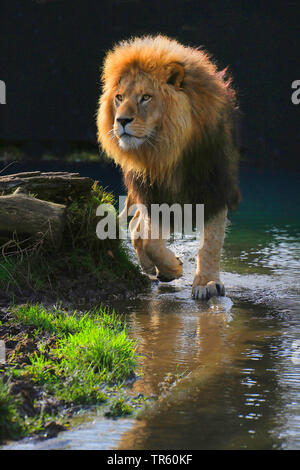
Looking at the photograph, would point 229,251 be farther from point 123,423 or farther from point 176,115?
point 123,423

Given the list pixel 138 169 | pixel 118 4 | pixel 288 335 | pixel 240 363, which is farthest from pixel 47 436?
pixel 118 4

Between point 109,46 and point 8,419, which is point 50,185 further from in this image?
point 109,46

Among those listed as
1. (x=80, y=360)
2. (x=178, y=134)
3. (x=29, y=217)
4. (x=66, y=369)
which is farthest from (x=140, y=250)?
(x=66, y=369)

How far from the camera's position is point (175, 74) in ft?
14.3

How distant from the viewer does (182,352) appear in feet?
11.6

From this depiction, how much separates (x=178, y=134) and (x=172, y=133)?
0.04 metres

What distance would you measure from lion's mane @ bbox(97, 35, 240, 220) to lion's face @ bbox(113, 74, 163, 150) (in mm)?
39

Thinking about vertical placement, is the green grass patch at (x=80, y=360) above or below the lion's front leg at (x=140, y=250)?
below

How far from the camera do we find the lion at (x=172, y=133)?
14.1 feet

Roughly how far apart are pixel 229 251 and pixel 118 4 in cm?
1242

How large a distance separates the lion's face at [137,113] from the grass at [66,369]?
42.1 inches

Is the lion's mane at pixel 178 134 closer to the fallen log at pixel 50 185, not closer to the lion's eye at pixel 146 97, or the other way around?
the lion's eye at pixel 146 97

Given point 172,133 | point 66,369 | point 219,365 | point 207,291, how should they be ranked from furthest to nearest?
point 207,291, point 172,133, point 219,365, point 66,369

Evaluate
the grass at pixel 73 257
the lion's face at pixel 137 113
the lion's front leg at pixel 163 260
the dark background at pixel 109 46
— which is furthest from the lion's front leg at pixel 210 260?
the dark background at pixel 109 46
